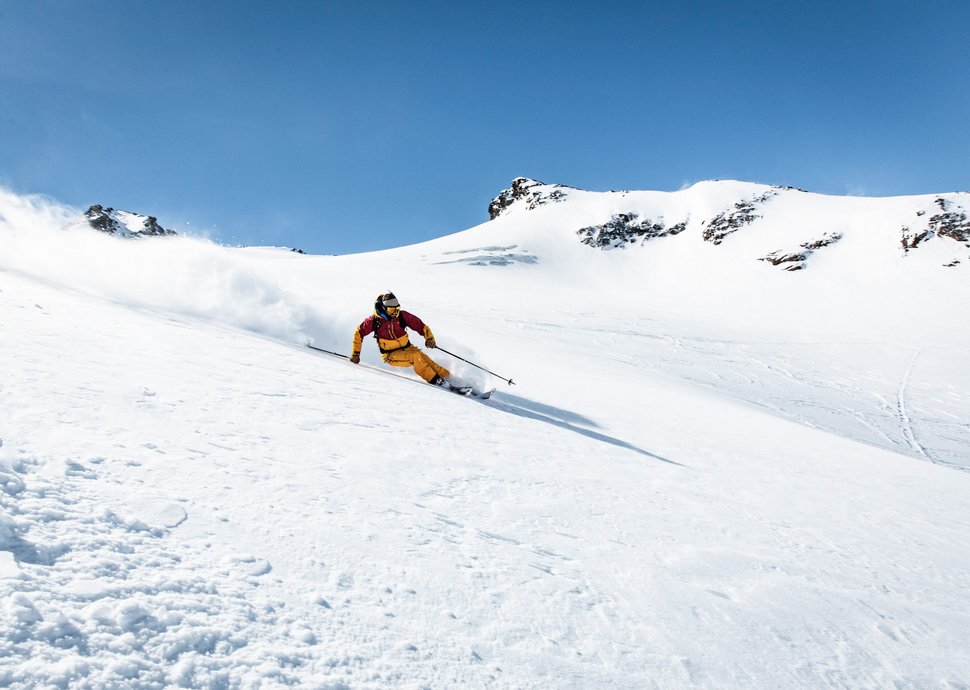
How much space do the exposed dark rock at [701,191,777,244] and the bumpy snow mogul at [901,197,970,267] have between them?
59.7ft

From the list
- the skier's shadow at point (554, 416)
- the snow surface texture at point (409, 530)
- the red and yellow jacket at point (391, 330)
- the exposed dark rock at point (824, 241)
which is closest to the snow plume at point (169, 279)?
the snow surface texture at point (409, 530)

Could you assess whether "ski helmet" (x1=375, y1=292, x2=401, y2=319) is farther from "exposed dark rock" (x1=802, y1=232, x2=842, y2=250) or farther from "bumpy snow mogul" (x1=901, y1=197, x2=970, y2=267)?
"bumpy snow mogul" (x1=901, y1=197, x2=970, y2=267)

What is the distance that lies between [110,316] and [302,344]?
359cm

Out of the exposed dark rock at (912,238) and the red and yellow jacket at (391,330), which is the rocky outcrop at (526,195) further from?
the red and yellow jacket at (391,330)

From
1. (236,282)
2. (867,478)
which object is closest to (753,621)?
(867,478)

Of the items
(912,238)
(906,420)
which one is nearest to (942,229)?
(912,238)

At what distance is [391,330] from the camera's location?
8719 mm

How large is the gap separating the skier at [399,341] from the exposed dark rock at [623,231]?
66.3 m

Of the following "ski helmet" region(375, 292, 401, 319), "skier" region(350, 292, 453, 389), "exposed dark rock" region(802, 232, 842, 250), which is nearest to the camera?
"ski helmet" region(375, 292, 401, 319)

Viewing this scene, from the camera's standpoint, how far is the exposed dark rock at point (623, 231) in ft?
239

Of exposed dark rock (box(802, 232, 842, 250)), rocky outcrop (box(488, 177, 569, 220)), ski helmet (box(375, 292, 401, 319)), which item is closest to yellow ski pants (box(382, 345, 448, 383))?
ski helmet (box(375, 292, 401, 319))

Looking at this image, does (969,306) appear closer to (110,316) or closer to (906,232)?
(906,232)

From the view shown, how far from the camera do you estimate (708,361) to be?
18.6 metres

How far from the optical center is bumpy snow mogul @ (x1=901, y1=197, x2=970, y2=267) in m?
54.0
